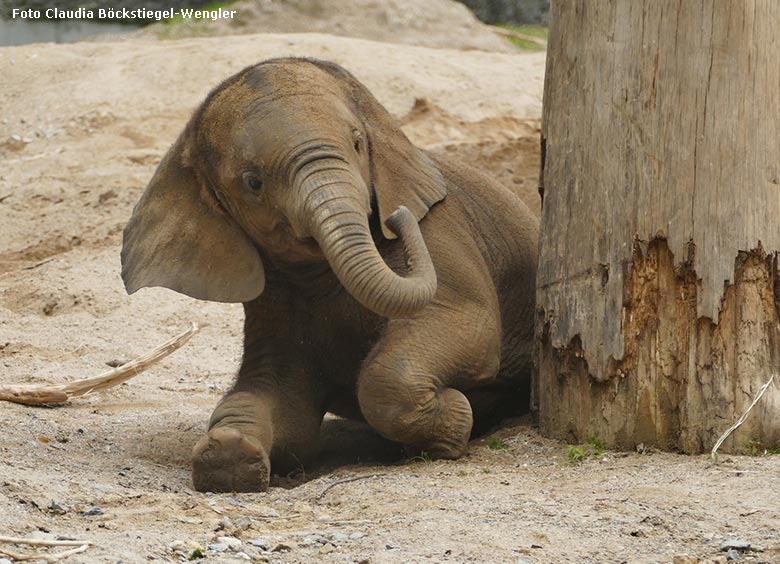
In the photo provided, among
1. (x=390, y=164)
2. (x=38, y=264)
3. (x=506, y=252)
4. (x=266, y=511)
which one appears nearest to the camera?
(x=266, y=511)

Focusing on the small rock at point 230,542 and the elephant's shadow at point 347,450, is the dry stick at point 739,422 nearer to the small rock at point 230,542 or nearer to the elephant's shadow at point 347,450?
the elephant's shadow at point 347,450

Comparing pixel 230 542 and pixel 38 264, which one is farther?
pixel 38 264

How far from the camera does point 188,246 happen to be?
6.76m

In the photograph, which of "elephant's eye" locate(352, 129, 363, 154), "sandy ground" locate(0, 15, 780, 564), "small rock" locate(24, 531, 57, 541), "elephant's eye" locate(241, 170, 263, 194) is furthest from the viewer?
"elephant's eye" locate(352, 129, 363, 154)

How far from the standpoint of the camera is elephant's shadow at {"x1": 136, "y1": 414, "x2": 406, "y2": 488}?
6812 millimetres

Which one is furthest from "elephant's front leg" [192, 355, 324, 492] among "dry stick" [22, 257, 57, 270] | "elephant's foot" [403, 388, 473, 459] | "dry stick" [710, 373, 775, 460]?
"dry stick" [22, 257, 57, 270]

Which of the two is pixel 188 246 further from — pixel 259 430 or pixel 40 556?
pixel 40 556

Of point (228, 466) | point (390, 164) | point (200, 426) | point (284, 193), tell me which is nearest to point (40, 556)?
point (228, 466)

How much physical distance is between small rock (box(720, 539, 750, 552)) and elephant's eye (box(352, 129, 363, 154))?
8.52 feet

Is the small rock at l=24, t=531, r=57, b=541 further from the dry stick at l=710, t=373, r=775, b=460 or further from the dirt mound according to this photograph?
the dirt mound

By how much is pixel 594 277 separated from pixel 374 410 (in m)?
1.18

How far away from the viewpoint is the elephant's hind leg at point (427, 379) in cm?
640

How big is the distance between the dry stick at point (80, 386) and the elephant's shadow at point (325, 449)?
606 millimetres

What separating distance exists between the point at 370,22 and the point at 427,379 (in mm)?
14195
